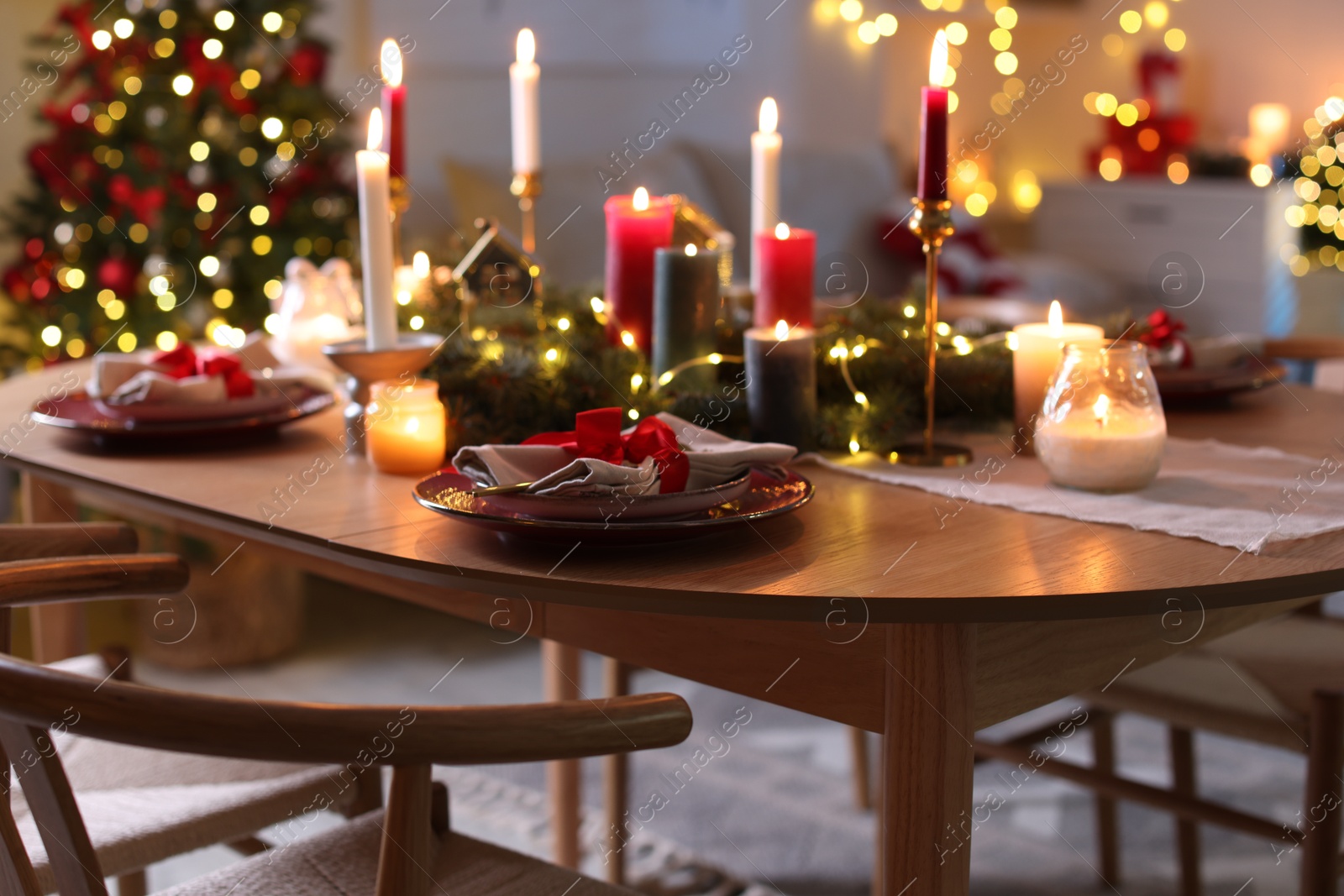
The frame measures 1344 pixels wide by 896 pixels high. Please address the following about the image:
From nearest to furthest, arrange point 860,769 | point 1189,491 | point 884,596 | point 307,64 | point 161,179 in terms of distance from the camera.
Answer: point 884,596 → point 1189,491 → point 860,769 → point 161,179 → point 307,64

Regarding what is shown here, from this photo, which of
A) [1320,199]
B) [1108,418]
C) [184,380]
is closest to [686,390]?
[1108,418]

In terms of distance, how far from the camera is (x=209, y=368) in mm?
1410

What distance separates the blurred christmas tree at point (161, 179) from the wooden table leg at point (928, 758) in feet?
7.58

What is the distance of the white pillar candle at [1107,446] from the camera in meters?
1.08

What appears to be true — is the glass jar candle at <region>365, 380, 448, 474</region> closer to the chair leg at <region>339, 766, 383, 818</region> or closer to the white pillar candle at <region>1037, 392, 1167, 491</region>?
the chair leg at <region>339, 766, 383, 818</region>

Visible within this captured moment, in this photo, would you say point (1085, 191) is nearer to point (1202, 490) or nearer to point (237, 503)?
point (1202, 490)

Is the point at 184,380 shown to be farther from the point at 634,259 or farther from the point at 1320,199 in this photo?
the point at 1320,199

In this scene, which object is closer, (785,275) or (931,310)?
(931,310)

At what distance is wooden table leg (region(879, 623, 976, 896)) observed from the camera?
0.86m

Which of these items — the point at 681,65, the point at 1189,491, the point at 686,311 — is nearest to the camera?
the point at 1189,491

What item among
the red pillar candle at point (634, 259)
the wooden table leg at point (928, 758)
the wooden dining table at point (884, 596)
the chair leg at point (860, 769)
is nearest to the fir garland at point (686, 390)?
the red pillar candle at point (634, 259)

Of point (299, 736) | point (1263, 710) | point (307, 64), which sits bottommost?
point (1263, 710)

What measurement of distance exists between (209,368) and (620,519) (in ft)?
2.22

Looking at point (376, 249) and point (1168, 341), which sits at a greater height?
point (376, 249)
